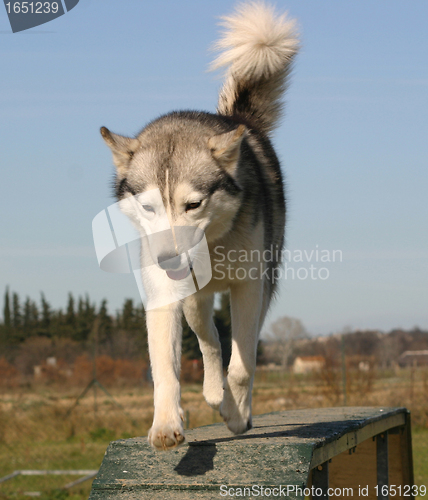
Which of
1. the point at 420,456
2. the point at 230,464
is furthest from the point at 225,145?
the point at 420,456

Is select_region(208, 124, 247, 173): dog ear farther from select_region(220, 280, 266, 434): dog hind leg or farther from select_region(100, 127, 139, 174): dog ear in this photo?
select_region(220, 280, 266, 434): dog hind leg

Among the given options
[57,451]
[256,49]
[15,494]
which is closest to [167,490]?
[256,49]

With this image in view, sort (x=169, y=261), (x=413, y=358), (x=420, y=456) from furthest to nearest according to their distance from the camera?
(x=413, y=358) < (x=420, y=456) < (x=169, y=261)

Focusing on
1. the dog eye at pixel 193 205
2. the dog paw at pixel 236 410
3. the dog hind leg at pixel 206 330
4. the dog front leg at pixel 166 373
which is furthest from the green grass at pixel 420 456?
the dog eye at pixel 193 205

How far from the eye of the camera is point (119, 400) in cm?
1232

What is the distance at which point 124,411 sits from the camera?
456 inches

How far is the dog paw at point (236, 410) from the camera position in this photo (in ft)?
9.58

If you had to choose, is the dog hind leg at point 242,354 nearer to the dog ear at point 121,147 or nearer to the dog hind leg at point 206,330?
the dog hind leg at point 206,330

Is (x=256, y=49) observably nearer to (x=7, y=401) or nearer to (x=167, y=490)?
(x=167, y=490)

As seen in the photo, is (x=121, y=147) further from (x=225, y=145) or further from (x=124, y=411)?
(x=124, y=411)

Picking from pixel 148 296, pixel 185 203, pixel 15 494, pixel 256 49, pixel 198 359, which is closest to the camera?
pixel 185 203

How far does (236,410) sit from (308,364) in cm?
850

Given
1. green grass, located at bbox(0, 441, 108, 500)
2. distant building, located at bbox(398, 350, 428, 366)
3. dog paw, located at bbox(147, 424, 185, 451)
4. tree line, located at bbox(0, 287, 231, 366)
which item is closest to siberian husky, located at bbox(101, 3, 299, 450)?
dog paw, located at bbox(147, 424, 185, 451)

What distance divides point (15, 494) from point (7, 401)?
4.38 m
